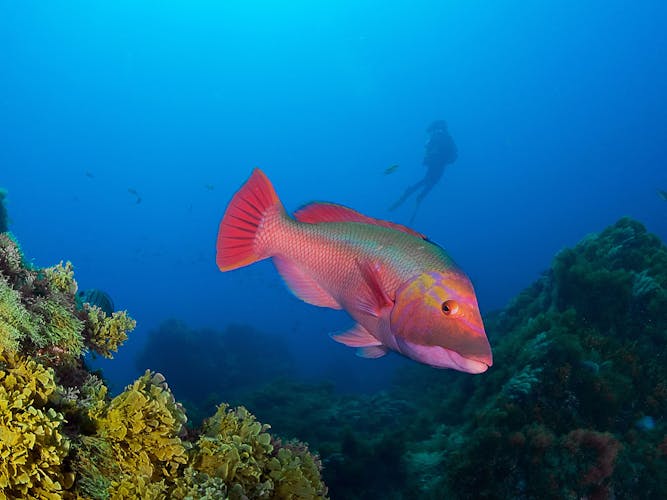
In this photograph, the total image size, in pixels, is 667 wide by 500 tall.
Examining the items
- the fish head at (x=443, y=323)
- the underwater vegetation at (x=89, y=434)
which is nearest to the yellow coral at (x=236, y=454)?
the underwater vegetation at (x=89, y=434)

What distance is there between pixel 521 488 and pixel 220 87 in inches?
7491

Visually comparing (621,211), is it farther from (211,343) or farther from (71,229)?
(71,229)

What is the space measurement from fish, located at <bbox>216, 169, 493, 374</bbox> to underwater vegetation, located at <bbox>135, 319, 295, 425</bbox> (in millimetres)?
16606

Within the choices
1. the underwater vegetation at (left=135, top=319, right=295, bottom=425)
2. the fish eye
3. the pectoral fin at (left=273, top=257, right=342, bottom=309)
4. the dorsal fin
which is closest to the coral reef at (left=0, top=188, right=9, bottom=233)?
the pectoral fin at (left=273, top=257, right=342, bottom=309)

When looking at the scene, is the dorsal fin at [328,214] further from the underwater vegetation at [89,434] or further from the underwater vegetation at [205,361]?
the underwater vegetation at [205,361]

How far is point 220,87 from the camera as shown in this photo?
570ft

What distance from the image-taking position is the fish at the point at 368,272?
1788 mm

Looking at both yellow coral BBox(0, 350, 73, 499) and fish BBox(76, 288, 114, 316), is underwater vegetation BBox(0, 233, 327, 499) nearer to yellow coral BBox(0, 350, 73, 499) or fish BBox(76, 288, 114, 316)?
yellow coral BBox(0, 350, 73, 499)

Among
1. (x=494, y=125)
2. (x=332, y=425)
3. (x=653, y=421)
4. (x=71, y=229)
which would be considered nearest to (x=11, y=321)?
(x=653, y=421)

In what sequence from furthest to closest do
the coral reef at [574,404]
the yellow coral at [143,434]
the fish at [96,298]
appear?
the fish at [96,298]
the coral reef at [574,404]
the yellow coral at [143,434]

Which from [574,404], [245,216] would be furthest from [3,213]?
[574,404]

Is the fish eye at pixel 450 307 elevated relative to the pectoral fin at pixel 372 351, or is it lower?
elevated

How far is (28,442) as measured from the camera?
1.32 m

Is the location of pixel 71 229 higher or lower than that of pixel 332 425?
higher
